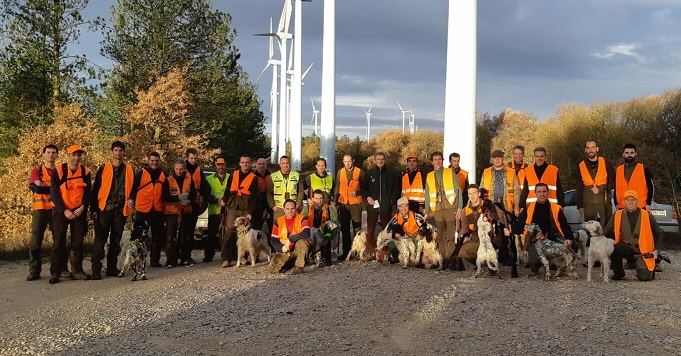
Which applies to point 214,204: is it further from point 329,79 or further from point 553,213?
point 329,79

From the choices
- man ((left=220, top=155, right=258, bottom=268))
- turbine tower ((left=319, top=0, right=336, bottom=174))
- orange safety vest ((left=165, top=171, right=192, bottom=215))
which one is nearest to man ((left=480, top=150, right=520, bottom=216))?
man ((left=220, top=155, right=258, bottom=268))

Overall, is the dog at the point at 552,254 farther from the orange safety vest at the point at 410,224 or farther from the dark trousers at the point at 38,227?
the dark trousers at the point at 38,227

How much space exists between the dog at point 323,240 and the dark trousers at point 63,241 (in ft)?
12.0

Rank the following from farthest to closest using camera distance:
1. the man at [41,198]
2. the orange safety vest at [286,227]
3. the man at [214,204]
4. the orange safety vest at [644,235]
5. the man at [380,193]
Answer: the man at [214,204], the man at [380,193], the orange safety vest at [286,227], the orange safety vest at [644,235], the man at [41,198]

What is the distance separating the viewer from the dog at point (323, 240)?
11.3m

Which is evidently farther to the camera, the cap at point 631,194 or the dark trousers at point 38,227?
the cap at point 631,194

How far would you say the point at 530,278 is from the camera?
33.9 ft

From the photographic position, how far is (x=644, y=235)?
10398 mm

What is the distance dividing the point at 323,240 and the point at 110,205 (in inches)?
139

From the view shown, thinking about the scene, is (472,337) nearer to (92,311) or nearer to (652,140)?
(92,311)

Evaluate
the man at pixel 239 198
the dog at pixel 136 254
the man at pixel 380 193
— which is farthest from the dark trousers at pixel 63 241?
the man at pixel 380 193

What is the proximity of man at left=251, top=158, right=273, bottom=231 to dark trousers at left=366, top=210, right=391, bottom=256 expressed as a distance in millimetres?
1884

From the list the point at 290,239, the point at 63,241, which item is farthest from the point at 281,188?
the point at 63,241

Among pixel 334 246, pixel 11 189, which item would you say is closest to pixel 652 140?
pixel 334 246
